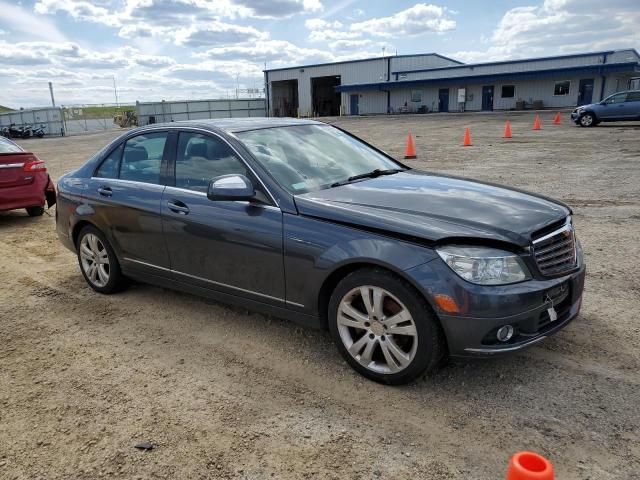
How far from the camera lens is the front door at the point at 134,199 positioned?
173 inches

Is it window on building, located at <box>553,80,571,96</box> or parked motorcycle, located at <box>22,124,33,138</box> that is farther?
parked motorcycle, located at <box>22,124,33,138</box>

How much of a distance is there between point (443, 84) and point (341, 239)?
48394mm

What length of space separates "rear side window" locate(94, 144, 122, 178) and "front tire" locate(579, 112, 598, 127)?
2421 centimetres

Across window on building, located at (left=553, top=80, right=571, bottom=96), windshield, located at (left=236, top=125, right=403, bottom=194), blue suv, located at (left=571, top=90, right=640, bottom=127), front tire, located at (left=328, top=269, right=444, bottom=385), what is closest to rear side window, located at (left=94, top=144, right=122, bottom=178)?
windshield, located at (left=236, top=125, right=403, bottom=194)

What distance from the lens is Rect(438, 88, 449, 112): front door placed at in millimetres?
48688

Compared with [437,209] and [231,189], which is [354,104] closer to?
[231,189]

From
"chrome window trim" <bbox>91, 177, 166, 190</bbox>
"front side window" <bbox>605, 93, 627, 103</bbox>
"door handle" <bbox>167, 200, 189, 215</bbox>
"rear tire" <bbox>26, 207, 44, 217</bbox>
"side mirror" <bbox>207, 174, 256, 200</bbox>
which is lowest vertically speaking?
"rear tire" <bbox>26, 207, 44, 217</bbox>

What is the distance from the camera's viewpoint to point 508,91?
1785 inches

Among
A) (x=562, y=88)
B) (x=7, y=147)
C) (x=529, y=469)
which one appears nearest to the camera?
(x=529, y=469)

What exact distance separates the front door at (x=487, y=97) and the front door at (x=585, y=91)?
7305mm

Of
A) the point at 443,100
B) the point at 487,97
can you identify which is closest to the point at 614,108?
the point at 487,97

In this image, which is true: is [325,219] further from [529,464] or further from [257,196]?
[529,464]

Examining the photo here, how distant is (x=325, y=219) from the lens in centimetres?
338

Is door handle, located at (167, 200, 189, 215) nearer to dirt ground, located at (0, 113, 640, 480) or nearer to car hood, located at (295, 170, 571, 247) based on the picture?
dirt ground, located at (0, 113, 640, 480)
